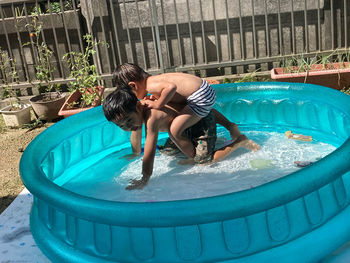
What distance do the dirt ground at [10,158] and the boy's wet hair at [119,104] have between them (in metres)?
1.30

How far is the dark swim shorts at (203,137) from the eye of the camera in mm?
3854

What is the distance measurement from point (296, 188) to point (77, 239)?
49.5 inches

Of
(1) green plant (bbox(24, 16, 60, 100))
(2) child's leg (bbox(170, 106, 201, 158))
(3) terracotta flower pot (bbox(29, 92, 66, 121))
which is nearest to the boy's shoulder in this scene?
(2) child's leg (bbox(170, 106, 201, 158))

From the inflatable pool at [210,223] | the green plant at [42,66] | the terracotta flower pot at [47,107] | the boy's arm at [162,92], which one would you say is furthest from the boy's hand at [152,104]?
the green plant at [42,66]

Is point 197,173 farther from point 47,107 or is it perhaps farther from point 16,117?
point 16,117

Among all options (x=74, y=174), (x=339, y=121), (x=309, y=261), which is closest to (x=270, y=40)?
(x=339, y=121)

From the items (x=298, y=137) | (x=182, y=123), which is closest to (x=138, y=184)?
(x=182, y=123)

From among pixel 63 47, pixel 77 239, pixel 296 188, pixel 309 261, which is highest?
pixel 63 47

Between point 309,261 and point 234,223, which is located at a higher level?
point 234,223

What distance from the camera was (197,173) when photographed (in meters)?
3.82

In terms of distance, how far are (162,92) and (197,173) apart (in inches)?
33.1

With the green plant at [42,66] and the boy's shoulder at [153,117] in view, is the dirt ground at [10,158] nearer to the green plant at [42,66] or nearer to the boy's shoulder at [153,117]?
the green plant at [42,66]

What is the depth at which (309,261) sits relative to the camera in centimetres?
246

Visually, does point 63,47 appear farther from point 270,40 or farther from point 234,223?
point 234,223
